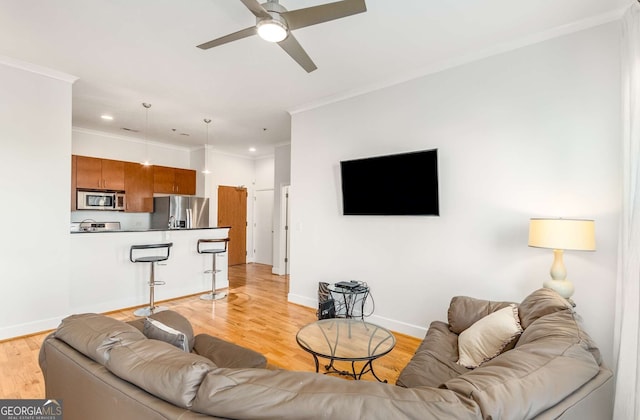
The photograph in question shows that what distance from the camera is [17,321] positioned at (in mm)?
3354

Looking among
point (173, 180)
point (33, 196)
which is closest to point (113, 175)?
point (173, 180)

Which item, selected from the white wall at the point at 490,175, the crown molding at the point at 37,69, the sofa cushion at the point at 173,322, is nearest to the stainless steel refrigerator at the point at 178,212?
the crown molding at the point at 37,69

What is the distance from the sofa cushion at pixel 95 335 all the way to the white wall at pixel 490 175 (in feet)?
9.23

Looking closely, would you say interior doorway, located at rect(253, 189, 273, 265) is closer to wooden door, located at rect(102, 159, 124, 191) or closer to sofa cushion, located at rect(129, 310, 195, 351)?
wooden door, located at rect(102, 159, 124, 191)

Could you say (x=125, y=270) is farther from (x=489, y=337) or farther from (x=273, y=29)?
(x=489, y=337)

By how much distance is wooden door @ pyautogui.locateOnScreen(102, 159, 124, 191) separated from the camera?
5.82 m

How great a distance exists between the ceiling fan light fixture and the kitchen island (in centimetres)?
353

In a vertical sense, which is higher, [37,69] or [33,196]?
[37,69]

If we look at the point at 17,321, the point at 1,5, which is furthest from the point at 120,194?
the point at 1,5

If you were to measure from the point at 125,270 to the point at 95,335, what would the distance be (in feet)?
11.4

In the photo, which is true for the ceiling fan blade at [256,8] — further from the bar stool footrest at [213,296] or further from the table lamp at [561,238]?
the bar stool footrest at [213,296]

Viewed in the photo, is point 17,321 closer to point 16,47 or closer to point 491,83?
point 16,47

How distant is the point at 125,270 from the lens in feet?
14.4

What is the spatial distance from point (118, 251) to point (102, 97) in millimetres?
2149
